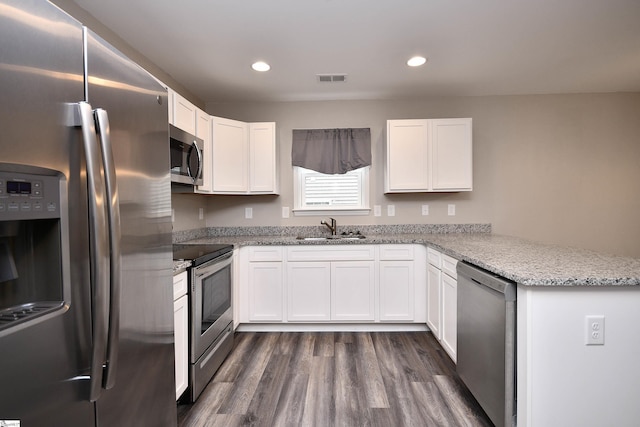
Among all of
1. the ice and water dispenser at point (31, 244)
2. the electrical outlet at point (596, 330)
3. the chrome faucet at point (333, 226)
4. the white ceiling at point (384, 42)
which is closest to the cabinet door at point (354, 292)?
the chrome faucet at point (333, 226)

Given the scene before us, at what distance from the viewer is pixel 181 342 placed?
1772 mm

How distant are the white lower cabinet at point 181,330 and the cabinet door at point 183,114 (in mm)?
1200

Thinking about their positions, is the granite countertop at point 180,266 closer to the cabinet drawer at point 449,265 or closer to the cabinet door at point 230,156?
the cabinet door at point 230,156

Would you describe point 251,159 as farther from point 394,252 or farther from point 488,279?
point 488,279

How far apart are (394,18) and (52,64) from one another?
1.95 m

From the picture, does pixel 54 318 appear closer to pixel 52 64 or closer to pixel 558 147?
pixel 52 64

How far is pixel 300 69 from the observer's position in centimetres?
271

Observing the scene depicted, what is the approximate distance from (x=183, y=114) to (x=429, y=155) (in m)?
2.40

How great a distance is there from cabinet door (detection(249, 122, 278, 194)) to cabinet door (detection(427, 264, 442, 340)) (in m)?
1.81

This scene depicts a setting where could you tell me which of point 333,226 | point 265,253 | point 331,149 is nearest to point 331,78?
point 331,149

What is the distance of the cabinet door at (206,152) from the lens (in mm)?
2730

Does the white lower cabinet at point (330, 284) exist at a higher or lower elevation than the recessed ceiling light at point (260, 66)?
lower

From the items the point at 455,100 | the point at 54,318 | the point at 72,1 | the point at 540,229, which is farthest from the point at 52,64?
the point at 540,229

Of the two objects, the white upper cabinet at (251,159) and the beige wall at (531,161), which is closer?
the white upper cabinet at (251,159)
